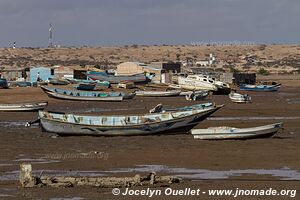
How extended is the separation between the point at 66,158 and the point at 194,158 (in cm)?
377

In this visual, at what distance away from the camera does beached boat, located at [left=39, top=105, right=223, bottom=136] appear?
1102 inches

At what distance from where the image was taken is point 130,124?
2798cm

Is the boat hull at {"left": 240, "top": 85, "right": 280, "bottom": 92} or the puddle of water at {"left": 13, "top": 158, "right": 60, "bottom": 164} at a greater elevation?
the puddle of water at {"left": 13, "top": 158, "right": 60, "bottom": 164}

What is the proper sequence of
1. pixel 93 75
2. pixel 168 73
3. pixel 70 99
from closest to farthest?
pixel 70 99
pixel 93 75
pixel 168 73

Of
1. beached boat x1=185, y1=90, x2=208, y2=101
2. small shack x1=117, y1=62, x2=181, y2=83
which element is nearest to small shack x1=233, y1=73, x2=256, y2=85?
small shack x1=117, y1=62, x2=181, y2=83

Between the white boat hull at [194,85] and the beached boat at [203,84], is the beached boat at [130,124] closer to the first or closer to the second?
the beached boat at [203,84]

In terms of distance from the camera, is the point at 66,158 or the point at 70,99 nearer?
the point at 66,158

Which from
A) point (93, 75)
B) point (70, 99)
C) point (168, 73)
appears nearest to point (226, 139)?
point (70, 99)

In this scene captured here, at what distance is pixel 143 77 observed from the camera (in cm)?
7444

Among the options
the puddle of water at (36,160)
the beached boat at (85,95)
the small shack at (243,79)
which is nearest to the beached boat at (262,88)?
the small shack at (243,79)

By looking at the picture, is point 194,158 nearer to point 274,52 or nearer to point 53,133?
point 53,133

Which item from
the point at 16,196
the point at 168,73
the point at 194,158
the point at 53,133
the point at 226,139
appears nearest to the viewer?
the point at 16,196

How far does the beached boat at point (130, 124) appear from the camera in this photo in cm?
2800

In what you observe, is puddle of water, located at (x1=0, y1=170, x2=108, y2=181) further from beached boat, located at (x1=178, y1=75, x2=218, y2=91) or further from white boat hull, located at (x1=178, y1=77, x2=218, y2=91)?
beached boat, located at (x1=178, y1=75, x2=218, y2=91)
